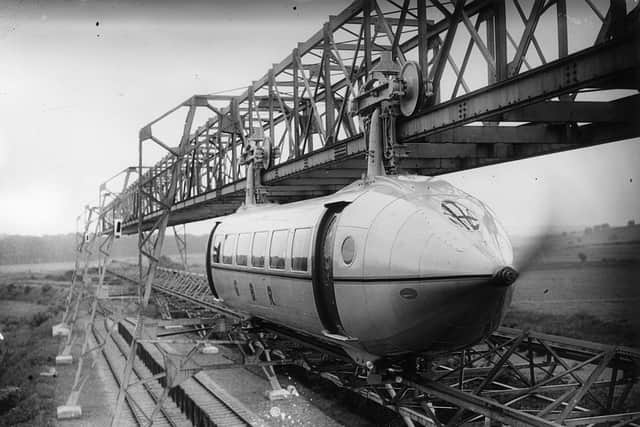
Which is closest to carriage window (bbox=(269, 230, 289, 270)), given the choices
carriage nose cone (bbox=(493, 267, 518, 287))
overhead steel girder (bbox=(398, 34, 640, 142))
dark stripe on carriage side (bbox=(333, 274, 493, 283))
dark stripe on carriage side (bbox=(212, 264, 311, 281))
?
dark stripe on carriage side (bbox=(212, 264, 311, 281))

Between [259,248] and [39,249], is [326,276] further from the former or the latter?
[39,249]

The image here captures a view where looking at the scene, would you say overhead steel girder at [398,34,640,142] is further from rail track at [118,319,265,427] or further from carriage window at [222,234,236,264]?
rail track at [118,319,265,427]

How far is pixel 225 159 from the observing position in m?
35.0

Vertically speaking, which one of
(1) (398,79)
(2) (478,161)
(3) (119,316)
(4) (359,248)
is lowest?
(3) (119,316)

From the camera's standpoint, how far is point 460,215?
27.6ft

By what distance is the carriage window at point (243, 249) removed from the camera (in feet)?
47.1

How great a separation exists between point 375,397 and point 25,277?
91.1 m

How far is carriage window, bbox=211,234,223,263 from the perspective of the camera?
17.1 meters

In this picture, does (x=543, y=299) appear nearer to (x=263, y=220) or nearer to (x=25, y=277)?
(x=263, y=220)

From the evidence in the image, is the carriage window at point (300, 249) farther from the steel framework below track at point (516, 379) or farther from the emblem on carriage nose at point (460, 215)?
the emblem on carriage nose at point (460, 215)

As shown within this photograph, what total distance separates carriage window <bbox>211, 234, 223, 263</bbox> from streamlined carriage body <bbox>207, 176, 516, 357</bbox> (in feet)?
19.5

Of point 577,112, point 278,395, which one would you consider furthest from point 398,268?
point 278,395

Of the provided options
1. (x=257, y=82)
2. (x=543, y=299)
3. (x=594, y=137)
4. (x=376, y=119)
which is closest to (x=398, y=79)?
(x=376, y=119)

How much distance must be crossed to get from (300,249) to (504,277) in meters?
4.53
